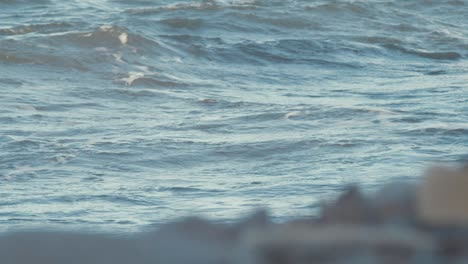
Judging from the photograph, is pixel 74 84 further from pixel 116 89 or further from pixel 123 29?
pixel 123 29

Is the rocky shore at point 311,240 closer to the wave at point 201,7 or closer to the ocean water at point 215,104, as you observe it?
the ocean water at point 215,104

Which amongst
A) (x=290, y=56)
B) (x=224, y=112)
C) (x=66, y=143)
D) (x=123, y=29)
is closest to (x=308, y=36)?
(x=290, y=56)

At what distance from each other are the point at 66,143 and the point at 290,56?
868 centimetres

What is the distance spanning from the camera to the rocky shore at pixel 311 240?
1855 mm

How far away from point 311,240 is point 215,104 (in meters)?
15.5

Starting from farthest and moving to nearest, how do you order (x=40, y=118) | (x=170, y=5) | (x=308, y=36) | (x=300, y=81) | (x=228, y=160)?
(x=170, y=5) < (x=308, y=36) < (x=300, y=81) < (x=40, y=118) < (x=228, y=160)

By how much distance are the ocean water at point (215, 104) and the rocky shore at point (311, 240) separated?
3742 mm

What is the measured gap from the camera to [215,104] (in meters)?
17.4

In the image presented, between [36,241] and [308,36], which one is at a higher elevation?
[36,241]

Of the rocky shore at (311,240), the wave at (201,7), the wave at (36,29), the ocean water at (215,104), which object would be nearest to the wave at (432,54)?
the ocean water at (215,104)

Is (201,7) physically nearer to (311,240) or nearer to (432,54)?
(432,54)

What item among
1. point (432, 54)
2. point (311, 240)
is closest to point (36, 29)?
point (432, 54)

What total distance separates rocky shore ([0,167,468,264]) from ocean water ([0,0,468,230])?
12.3ft

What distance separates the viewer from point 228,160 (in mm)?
13625
